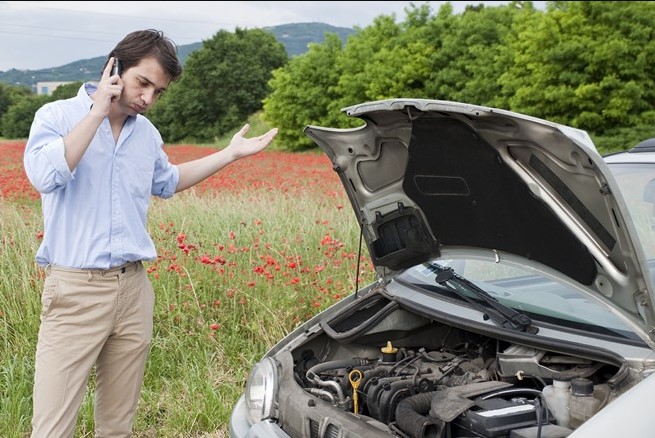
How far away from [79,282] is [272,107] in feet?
134

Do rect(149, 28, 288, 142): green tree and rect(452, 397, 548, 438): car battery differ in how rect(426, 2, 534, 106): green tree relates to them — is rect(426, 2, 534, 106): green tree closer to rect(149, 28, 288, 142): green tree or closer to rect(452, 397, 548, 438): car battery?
rect(149, 28, 288, 142): green tree

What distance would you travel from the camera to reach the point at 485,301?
309 centimetres

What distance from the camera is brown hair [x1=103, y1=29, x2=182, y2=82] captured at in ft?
9.57

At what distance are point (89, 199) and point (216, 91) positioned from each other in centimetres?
5512

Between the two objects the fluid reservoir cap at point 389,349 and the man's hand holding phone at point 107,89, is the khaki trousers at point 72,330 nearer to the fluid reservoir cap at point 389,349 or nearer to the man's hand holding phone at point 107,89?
the man's hand holding phone at point 107,89

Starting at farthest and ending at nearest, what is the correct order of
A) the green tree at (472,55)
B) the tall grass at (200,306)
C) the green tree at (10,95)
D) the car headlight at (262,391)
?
the green tree at (472,55)
the green tree at (10,95)
the tall grass at (200,306)
the car headlight at (262,391)

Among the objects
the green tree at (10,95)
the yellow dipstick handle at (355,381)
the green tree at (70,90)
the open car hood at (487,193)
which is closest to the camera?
the open car hood at (487,193)

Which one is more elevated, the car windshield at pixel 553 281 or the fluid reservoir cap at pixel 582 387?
the car windshield at pixel 553 281

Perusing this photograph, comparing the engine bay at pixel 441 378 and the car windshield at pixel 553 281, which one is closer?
the engine bay at pixel 441 378

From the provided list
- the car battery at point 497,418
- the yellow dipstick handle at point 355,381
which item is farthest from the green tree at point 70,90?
the car battery at point 497,418

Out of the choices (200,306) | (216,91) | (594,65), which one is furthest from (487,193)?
(216,91)

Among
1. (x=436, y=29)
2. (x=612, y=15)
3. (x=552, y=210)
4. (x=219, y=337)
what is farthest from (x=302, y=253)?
(x=436, y=29)

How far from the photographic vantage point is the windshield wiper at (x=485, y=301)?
2.83 metres

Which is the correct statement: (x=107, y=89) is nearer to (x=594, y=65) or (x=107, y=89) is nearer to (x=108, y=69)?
(x=108, y=69)
